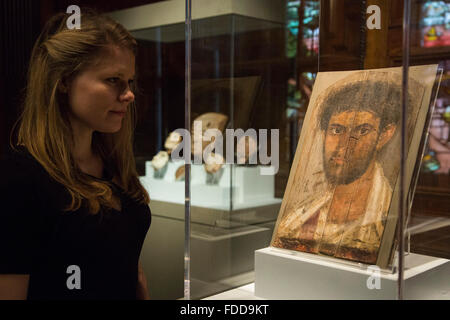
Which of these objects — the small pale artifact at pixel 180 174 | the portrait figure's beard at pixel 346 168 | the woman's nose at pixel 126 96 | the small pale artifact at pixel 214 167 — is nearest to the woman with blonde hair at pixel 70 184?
the woman's nose at pixel 126 96

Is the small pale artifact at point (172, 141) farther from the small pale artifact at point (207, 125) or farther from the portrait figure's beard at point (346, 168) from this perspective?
the portrait figure's beard at point (346, 168)

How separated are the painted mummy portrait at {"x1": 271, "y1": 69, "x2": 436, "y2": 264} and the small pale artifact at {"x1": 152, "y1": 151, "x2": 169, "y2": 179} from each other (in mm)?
1858

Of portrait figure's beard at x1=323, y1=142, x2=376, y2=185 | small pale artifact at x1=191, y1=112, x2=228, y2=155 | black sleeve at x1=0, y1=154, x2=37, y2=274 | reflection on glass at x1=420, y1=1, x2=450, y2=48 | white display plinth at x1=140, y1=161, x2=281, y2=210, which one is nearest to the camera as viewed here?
black sleeve at x1=0, y1=154, x2=37, y2=274

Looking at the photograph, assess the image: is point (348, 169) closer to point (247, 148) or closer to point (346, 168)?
point (346, 168)

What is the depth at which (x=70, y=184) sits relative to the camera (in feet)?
3.47

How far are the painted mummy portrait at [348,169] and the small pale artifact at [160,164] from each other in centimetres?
186

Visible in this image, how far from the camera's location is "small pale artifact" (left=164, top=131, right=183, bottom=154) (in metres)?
3.14

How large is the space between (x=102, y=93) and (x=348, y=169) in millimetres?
589

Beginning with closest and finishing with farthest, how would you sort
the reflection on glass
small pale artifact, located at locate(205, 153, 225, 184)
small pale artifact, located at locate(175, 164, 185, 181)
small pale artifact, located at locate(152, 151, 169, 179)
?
the reflection on glass < small pale artifact, located at locate(205, 153, 225, 184) < small pale artifact, located at locate(175, 164, 185, 181) < small pale artifact, located at locate(152, 151, 169, 179)

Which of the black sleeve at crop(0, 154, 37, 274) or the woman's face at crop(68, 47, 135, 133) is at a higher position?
the woman's face at crop(68, 47, 135, 133)

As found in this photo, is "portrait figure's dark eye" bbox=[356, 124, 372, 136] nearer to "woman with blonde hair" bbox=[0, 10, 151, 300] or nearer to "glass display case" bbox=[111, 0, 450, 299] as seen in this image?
"glass display case" bbox=[111, 0, 450, 299]

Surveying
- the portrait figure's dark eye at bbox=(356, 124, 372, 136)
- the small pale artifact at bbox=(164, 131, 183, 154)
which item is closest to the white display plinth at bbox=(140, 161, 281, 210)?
the portrait figure's dark eye at bbox=(356, 124, 372, 136)

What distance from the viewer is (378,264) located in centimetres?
103
